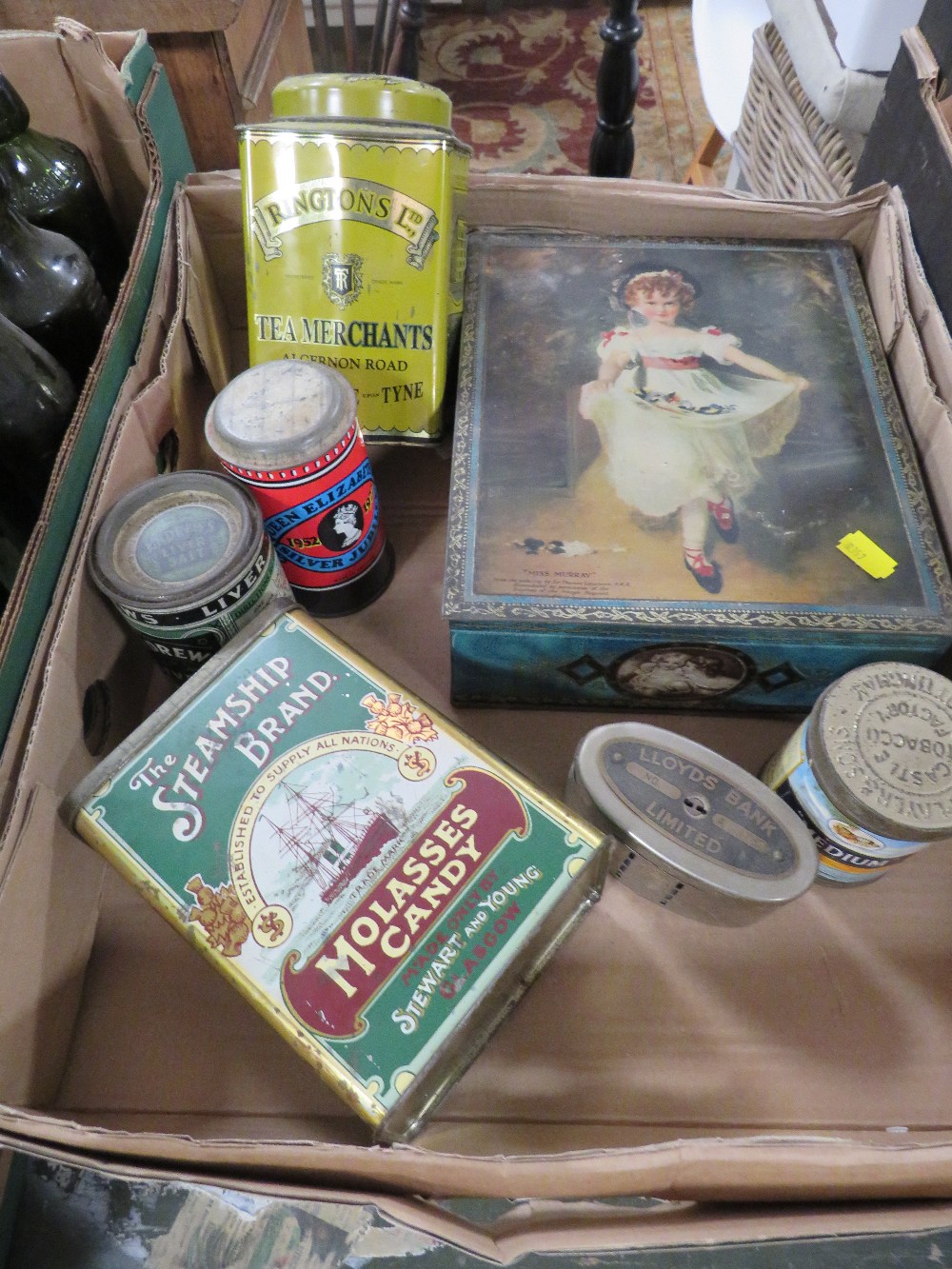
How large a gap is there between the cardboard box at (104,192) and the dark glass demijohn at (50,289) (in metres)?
0.04

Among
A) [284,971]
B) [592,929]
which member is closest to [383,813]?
[284,971]

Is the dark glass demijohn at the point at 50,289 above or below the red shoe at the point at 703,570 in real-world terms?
above

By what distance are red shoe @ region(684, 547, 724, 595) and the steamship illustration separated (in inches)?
10.6

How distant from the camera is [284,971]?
0.47 metres

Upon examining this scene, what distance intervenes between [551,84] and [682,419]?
154cm

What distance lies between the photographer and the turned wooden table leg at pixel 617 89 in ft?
2.93

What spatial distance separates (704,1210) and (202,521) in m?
0.49

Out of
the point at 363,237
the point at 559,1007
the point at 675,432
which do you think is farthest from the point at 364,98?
the point at 559,1007

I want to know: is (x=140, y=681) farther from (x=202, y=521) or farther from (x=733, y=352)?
(x=733, y=352)

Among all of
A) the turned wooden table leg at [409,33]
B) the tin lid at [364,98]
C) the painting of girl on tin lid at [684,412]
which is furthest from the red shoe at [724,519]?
the turned wooden table leg at [409,33]

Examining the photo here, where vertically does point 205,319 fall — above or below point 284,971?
above

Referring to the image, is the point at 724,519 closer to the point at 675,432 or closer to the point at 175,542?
the point at 675,432

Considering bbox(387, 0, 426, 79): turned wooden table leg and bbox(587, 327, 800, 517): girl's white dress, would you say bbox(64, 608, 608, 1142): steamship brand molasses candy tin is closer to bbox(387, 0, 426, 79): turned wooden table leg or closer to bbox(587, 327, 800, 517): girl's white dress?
bbox(587, 327, 800, 517): girl's white dress

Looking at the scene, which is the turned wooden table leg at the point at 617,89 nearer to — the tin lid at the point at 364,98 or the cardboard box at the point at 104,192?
the tin lid at the point at 364,98
